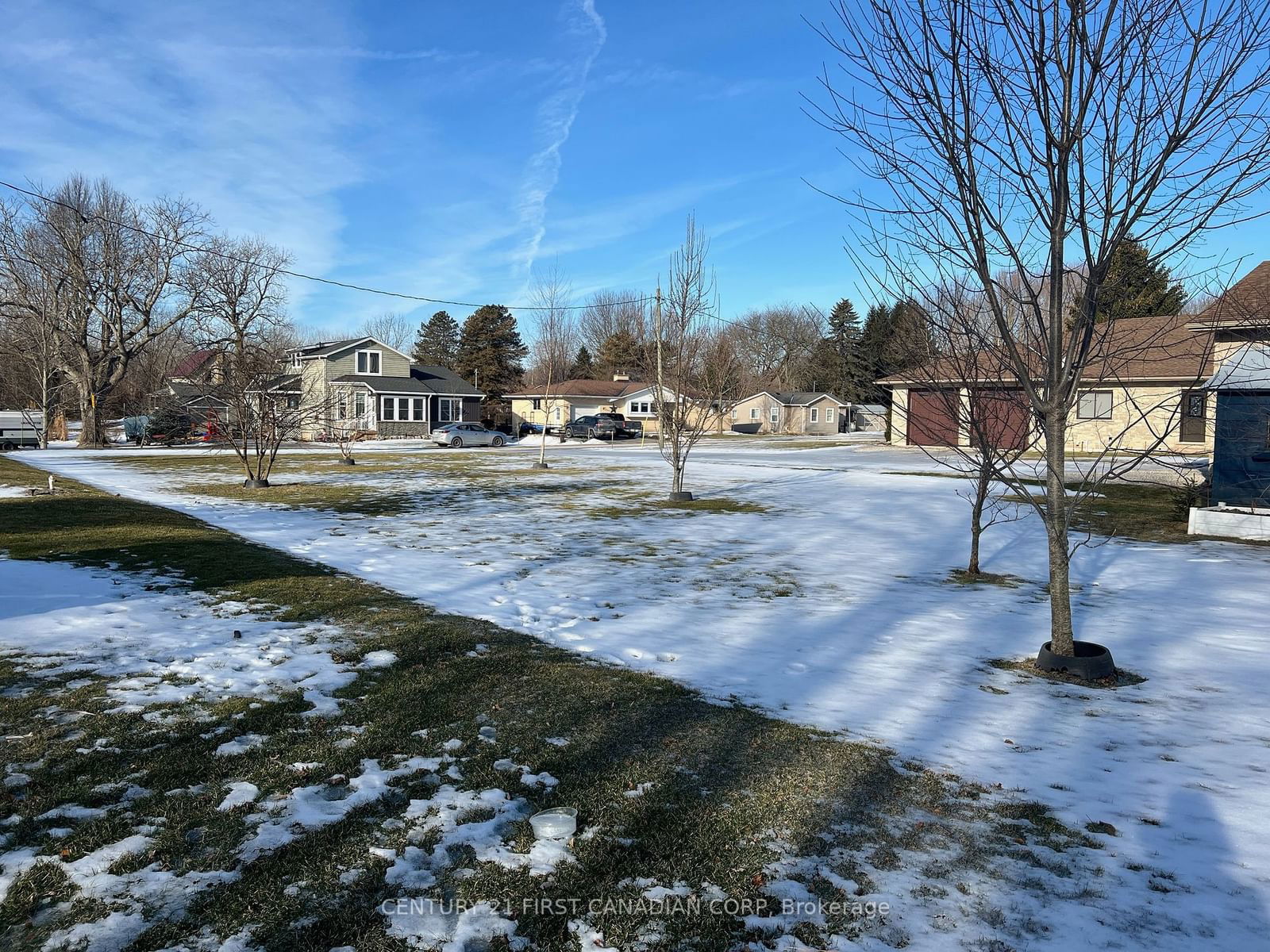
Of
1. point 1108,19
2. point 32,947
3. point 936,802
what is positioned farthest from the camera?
point 1108,19

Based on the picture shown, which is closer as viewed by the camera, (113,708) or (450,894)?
(450,894)

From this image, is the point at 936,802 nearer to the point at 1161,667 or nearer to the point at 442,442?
the point at 1161,667

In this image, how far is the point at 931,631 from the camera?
6738 millimetres

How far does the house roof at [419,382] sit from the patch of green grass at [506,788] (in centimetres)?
4424

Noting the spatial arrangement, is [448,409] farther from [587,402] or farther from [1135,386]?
[1135,386]

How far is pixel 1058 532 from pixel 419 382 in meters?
48.0

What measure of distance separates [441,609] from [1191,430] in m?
30.6

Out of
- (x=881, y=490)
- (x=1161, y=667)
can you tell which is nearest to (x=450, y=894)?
(x=1161, y=667)

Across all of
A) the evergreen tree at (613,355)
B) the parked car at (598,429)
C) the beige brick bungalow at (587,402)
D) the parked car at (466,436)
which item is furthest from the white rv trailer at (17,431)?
the evergreen tree at (613,355)

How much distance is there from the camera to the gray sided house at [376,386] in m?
47.0

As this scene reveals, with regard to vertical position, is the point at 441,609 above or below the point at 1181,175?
below

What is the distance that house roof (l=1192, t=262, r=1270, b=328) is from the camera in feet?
24.3

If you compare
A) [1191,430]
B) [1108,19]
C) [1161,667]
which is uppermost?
[1108,19]

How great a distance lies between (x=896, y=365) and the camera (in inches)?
316
